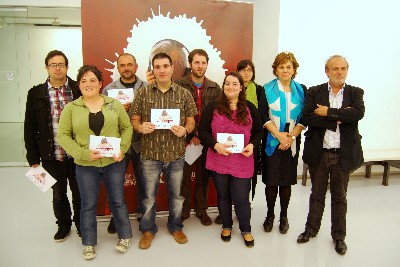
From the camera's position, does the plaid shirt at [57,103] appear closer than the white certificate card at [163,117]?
No

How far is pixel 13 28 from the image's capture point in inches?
243

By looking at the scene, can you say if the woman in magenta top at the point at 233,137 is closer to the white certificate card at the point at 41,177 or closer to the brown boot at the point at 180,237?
the brown boot at the point at 180,237

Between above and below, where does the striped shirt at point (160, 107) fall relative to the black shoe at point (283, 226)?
above

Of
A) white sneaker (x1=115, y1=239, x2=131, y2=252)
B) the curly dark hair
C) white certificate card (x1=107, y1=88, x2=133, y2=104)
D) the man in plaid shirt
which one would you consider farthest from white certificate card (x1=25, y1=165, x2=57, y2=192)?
the curly dark hair

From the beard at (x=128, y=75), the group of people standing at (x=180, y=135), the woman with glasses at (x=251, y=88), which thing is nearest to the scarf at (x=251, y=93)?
the woman with glasses at (x=251, y=88)

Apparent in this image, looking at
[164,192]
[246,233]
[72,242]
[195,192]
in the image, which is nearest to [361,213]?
[246,233]

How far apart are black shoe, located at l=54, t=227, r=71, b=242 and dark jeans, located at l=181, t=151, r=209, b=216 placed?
1172mm

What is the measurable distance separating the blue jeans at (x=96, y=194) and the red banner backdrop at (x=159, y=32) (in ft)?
2.32

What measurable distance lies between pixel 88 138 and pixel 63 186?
2.46 ft

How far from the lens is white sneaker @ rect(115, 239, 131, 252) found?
2.89 meters

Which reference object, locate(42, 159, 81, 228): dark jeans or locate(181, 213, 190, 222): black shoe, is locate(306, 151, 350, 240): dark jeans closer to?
locate(181, 213, 190, 222): black shoe

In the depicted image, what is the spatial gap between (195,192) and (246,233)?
769 mm

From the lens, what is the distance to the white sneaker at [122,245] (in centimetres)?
289

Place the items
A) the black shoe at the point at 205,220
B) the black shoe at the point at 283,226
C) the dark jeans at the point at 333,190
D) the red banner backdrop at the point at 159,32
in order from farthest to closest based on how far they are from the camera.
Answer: the black shoe at the point at 205,220 < the black shoe at the point at 283,226 < the red banner backdrop at the point at 159,32 < the dark jeans at the point at 333,190
